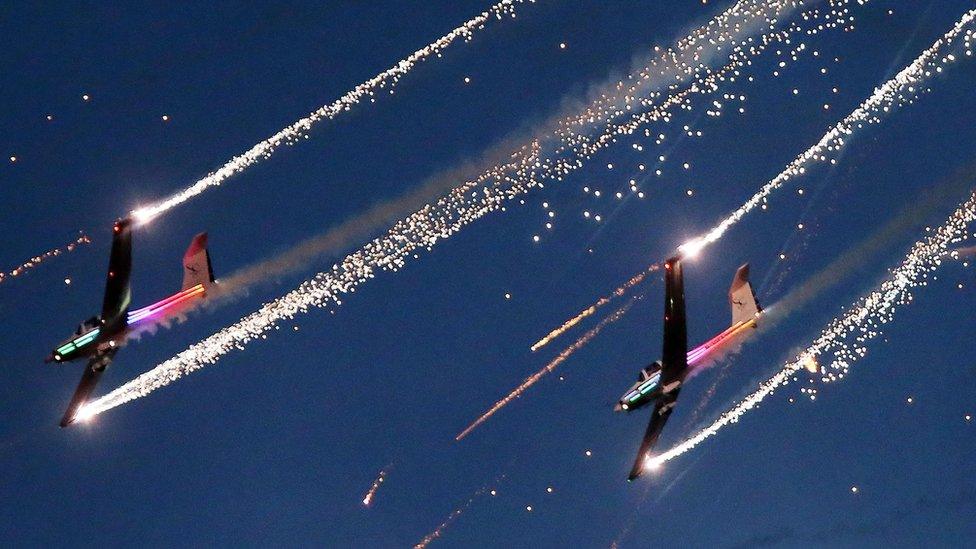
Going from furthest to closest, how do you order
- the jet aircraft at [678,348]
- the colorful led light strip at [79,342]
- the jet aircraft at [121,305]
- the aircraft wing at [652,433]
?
1. the aircraft wing at [652,433]
2. the jet aircraft at [121,305]
3. the colorful led light strip at [79,342]
4. the jet aircraft at [678,348]

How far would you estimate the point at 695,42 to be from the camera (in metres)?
44.5

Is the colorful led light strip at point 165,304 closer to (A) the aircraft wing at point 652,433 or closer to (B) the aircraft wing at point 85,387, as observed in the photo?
(B) the aircraft wing at point 85,387

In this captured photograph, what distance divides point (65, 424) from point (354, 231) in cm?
922

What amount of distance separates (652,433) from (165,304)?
43.1ft

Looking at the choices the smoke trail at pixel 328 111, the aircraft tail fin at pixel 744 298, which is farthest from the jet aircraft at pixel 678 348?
the smoke trail at pixel 328 111

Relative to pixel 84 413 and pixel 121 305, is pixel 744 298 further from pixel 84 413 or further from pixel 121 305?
pixel 84 413

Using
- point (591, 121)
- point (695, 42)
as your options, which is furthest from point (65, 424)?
point (695, 42)

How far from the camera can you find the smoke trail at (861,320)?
149 feet

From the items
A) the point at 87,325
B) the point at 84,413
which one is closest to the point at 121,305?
the point at 87,325

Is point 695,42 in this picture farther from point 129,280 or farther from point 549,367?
point 129,280

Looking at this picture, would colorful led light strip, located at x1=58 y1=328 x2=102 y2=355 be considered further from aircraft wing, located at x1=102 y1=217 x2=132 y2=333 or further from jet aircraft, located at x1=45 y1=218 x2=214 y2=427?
aircraft wing, located at x1=102 y1=217 x2=132 y2=333

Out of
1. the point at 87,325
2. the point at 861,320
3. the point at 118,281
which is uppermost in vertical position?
the point at 118,281

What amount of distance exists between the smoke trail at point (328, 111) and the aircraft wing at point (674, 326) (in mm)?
7804

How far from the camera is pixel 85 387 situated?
46.6m
